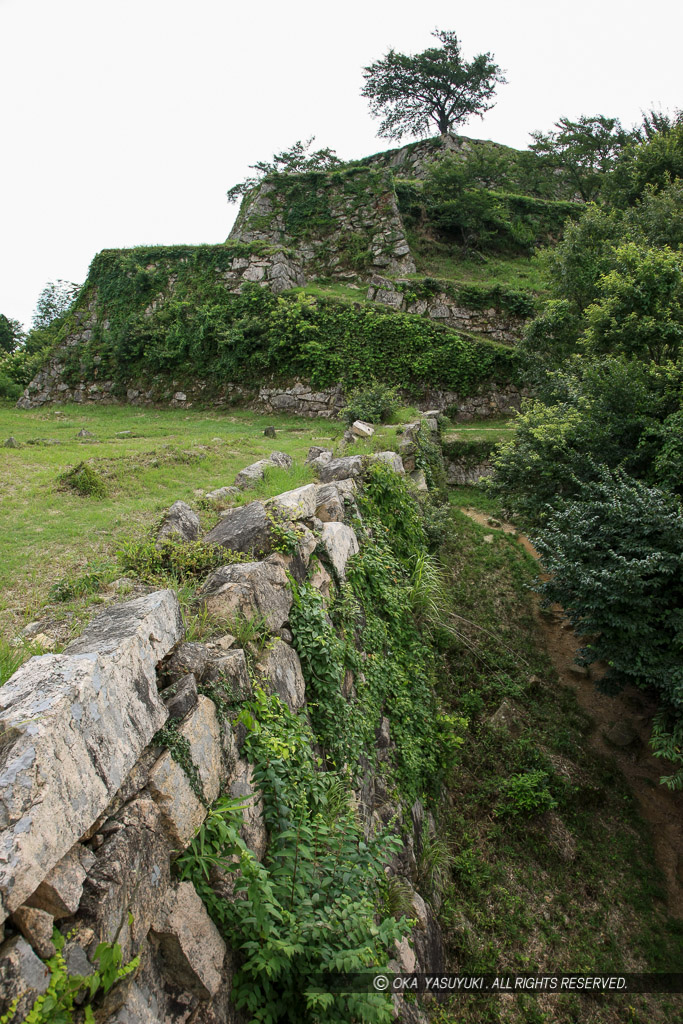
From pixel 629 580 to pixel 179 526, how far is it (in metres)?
5.68

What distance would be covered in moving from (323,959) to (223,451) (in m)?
7.86

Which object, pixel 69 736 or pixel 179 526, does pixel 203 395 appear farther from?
pixel 69 736

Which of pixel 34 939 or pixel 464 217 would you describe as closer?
pixel 34 939

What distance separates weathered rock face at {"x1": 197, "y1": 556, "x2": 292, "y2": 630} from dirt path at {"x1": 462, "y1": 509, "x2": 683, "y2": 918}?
6519mm

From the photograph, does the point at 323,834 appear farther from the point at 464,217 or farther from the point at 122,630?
the point at 464,217

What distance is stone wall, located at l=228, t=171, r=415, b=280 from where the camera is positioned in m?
22.1

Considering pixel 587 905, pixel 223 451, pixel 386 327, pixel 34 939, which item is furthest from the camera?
pixel 386 327

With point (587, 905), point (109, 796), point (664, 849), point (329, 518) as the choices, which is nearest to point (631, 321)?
point (329, 518)

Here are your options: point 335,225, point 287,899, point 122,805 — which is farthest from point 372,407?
point 335,225

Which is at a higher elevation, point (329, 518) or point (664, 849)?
point (329, 518)

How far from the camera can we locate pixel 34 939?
153 centimetres

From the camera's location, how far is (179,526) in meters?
4.75

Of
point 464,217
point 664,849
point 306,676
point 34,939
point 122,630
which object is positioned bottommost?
point 664,849

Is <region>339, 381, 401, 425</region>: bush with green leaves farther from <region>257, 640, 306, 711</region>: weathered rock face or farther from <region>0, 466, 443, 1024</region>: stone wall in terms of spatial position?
<region>0, 466, 443, 1024</region>: stone wall
